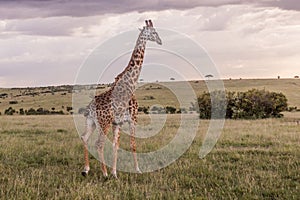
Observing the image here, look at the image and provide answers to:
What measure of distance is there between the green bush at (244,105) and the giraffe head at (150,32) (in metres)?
23.0

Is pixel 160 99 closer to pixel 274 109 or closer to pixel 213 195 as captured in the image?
pixel 274 109

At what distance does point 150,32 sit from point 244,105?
2399 cm

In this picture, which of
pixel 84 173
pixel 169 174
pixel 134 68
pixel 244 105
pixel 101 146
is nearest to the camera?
pixel 84 173

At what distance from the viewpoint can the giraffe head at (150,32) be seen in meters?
11.0

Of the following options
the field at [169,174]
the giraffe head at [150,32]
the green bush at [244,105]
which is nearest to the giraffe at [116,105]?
the giraffe head at [150,32]

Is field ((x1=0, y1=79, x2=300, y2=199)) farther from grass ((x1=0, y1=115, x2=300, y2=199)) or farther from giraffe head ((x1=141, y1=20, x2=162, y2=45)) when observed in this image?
giraffe head ((x1=141, y1=20, x2=162, y2=45))

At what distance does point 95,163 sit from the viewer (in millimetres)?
12383

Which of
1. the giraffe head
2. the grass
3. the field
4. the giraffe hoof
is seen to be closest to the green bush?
the field

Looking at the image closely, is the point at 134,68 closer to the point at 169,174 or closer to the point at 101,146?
the point at 101,146

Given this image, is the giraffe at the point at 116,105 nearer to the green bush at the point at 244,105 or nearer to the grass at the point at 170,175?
the grass at the point at 170,175

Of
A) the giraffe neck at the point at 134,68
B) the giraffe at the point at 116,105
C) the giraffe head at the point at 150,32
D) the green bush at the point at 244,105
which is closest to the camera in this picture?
the giraffe at the point at 116,105

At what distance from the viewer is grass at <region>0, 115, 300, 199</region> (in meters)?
Answer: 8.94

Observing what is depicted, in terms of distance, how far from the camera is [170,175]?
35.4 feet

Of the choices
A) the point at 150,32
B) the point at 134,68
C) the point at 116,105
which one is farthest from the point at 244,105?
the point at 116,105
